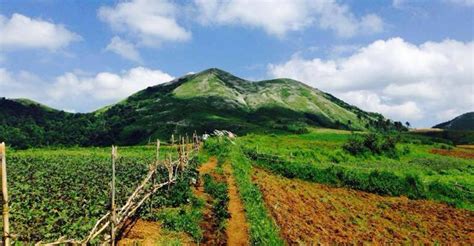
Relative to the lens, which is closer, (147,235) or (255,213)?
(147,235)

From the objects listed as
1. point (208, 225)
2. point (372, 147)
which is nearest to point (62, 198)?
point (208, 225)

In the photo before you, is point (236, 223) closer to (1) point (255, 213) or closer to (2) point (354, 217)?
(1) point (255, 213)

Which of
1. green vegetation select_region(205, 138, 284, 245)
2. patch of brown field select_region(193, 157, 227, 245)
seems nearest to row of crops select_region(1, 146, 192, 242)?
patch of brown field select_region(193, 157, 227, 245)

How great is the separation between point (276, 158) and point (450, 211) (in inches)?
684

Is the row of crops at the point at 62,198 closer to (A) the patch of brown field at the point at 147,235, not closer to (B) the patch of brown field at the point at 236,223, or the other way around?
(A) the patch of brown field at the point at 147,235

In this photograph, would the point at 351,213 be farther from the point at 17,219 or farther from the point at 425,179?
the point at 17,219

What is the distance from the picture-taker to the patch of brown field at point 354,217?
23703 mm

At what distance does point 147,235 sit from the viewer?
721 inches

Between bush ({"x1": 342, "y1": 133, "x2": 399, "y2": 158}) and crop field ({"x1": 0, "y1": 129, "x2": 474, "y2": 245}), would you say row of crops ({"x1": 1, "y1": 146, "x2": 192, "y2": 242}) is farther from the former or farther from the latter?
bush ({"x1": 342, "y1": 133, "x2": 399, "y2": 158})

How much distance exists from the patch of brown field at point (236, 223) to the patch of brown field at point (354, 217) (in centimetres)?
199

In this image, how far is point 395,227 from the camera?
92.0 ft

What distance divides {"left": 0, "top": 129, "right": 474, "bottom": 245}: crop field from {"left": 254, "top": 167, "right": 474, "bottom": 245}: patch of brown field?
3.7 inches

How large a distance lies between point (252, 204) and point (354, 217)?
8008 millimetres

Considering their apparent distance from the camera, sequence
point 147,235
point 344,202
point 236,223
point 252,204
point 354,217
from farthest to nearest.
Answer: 1. point 344,202
2. point 354,217
3. point 252,204
4. point 236,223
5. point 147,235
